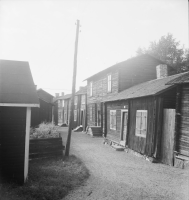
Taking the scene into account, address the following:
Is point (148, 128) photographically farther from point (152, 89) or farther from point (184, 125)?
point (152, 89)

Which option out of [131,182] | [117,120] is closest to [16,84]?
[131,182]

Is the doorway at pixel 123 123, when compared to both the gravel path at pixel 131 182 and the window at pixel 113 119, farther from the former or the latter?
the gravel path at pixel 131 182

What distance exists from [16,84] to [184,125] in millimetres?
7558

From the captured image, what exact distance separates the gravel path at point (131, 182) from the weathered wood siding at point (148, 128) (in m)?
0.89

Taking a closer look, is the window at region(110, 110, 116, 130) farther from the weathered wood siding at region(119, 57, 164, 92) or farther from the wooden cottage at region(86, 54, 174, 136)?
the weathered wood siding at region(119, 57, 164, 92)

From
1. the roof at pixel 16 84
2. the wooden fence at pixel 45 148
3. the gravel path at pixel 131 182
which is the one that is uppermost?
the roof at pixel 16 84

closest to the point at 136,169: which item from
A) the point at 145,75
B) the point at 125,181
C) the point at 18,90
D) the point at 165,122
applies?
the point at 125,181

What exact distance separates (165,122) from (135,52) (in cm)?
3455

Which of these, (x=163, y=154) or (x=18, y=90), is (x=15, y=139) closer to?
(x=18, y=90)

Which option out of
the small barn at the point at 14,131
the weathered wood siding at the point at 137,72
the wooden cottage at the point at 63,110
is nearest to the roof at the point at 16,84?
the small barn at the point at 14,131

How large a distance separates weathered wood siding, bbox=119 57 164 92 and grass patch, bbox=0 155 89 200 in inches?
441

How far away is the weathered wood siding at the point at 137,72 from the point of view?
733 inches

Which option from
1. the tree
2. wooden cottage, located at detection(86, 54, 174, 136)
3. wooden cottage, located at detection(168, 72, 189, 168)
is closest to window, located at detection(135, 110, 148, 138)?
wooden cottage, located at detection(168, 72, 189, 168)

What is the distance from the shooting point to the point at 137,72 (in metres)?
19.1
